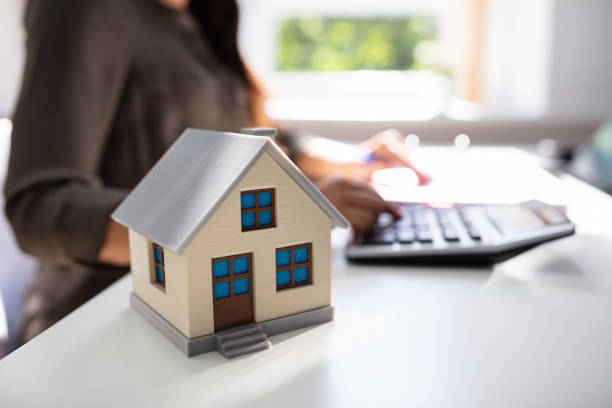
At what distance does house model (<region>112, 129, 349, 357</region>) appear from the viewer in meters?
0.39

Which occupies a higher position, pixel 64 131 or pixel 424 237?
pixel 64 131

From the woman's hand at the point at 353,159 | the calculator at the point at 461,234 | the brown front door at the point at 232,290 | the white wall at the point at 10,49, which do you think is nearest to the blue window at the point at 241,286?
the brown front door at the point at 232,290

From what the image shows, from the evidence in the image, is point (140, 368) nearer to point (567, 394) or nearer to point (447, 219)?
point (567, 394)

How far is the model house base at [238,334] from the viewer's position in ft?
1.31

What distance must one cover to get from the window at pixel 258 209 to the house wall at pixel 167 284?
0.06m

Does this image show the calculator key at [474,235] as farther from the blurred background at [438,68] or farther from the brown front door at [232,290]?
the blurred background at [438,68]

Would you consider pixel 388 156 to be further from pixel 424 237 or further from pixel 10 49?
pixel 10 49

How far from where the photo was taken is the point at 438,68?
2689 millimetres

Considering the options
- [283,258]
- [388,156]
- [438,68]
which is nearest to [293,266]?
[283,258]

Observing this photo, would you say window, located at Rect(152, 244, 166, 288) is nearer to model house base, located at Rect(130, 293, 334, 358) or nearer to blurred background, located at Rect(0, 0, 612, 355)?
model house base, located at Rect(130, 293, 334, 358)

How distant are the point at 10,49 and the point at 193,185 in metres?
1.51

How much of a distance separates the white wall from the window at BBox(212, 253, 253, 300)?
143cm

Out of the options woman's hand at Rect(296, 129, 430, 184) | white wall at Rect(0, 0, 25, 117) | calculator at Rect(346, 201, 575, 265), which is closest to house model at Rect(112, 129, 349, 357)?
calculator at Rect(346, 201, 575, 265)

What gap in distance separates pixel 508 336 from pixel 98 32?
2.38ft
